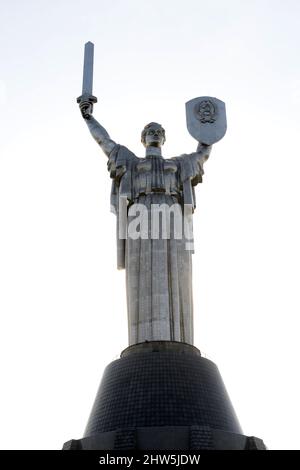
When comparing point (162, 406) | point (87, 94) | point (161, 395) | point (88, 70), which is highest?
point (88, 70)

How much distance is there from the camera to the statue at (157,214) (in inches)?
518

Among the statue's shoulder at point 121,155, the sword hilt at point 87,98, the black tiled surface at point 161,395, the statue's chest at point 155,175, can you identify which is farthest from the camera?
the sword hilt at point 87,98

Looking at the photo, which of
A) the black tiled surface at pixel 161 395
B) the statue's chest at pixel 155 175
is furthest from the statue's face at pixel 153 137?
the black tiled surface at pixel 161 395

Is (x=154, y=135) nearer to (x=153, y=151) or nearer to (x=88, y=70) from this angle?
(x=153, y=151)

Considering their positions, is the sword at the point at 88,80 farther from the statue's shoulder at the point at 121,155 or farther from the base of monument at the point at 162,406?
the base of monument at the point at 162,406

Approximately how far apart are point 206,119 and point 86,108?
3.17m

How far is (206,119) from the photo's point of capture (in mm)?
Answer: 15688

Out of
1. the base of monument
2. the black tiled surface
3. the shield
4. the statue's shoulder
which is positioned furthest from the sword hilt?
the black tiled surface

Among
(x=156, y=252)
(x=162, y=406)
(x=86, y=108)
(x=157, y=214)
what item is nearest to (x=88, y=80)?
(x=86, y=108)

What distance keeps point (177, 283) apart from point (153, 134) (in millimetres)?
4206

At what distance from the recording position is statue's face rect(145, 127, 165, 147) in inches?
607

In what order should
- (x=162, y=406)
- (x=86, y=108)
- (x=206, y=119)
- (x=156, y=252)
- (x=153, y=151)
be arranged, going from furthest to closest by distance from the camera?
(x=206, y=119) < (x=86, y=108) < (x=153, y=151) < (x=156, y=252) < (x=162, y=406)
